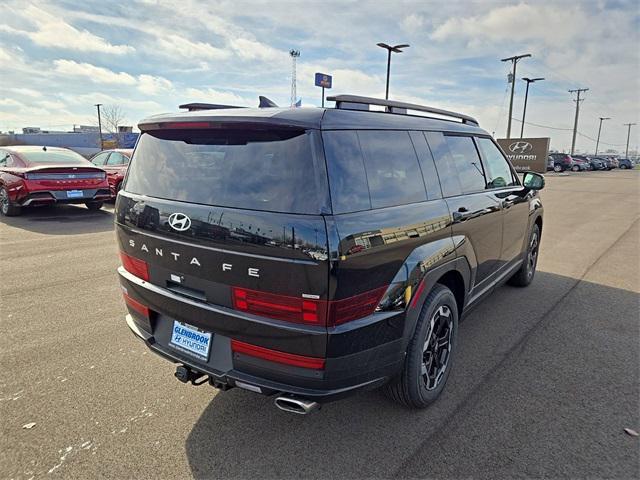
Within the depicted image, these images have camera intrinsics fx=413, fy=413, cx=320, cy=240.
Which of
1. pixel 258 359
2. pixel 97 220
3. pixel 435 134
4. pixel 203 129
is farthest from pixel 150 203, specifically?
pixel 97 220

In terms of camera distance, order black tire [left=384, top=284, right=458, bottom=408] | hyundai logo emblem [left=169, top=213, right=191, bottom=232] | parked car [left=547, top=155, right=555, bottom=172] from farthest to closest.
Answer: parked car [left=547, top=155, right=555, bottom=172] → black tire [left=384, top=284, right=458, bottom=408] → hyundai logo emblem [left=169, top=213, right=191, bottom=232]

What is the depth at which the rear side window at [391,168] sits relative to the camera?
2.30 m

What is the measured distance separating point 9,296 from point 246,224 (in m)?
4.00

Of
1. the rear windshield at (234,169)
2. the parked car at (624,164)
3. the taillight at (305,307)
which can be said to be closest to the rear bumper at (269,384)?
the taillight at (305,307)

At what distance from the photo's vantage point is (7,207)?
9.20m

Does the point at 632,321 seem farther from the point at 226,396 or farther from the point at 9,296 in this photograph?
the point at 9,296

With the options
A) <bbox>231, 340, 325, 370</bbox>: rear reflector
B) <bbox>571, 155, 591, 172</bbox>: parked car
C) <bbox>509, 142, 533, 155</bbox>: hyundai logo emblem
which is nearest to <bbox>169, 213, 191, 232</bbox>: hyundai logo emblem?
<bbox>231, 340, 325, 370</bbox>: rear reflector

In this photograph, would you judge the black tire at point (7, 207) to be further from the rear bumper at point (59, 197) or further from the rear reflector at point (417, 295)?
the rear reflector at point (417, 295)

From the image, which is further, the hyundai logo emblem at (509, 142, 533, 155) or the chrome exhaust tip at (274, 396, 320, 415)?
the hyundai logo emblem at (509, 142, 533, 155)

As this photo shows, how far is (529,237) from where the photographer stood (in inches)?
196

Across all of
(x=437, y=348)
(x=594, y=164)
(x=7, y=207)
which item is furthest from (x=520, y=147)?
(x=437, y=348)

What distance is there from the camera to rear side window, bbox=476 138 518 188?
3.82 meters

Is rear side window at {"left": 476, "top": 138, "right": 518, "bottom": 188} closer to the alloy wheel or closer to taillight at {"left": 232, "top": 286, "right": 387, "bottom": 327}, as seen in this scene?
the alloy wheel

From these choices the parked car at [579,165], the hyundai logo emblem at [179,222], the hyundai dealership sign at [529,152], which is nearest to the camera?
the hyundai logo emblem at [179,222]
